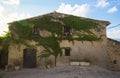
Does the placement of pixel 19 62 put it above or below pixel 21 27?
below

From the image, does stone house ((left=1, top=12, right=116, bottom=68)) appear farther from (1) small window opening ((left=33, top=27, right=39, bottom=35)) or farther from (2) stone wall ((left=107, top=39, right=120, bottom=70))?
(2) stone wall ((left=107, top=39, right=120, bottom=70))

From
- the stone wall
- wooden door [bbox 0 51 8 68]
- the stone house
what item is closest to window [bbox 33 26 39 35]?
the stone house

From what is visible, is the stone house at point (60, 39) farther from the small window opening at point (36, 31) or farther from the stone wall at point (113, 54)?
the stone wall at point (113, 54)

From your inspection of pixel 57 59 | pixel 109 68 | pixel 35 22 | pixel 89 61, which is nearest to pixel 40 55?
pixel 57 59

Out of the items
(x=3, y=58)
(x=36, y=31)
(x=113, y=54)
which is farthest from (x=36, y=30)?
(x=113, y=54)

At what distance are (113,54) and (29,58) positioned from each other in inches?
368

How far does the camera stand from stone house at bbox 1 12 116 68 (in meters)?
22.1

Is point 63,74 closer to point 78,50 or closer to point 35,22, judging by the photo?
point 78,50

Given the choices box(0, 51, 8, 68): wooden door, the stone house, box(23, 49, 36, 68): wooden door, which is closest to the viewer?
the stone house

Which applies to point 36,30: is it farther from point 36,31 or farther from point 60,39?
point 60,39

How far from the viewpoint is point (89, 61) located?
2205cm

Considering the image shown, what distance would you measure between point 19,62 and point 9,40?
8.64 feet

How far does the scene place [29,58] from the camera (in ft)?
74.9

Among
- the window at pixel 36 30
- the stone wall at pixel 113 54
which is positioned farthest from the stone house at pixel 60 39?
the stone wall at pixel 113 54
